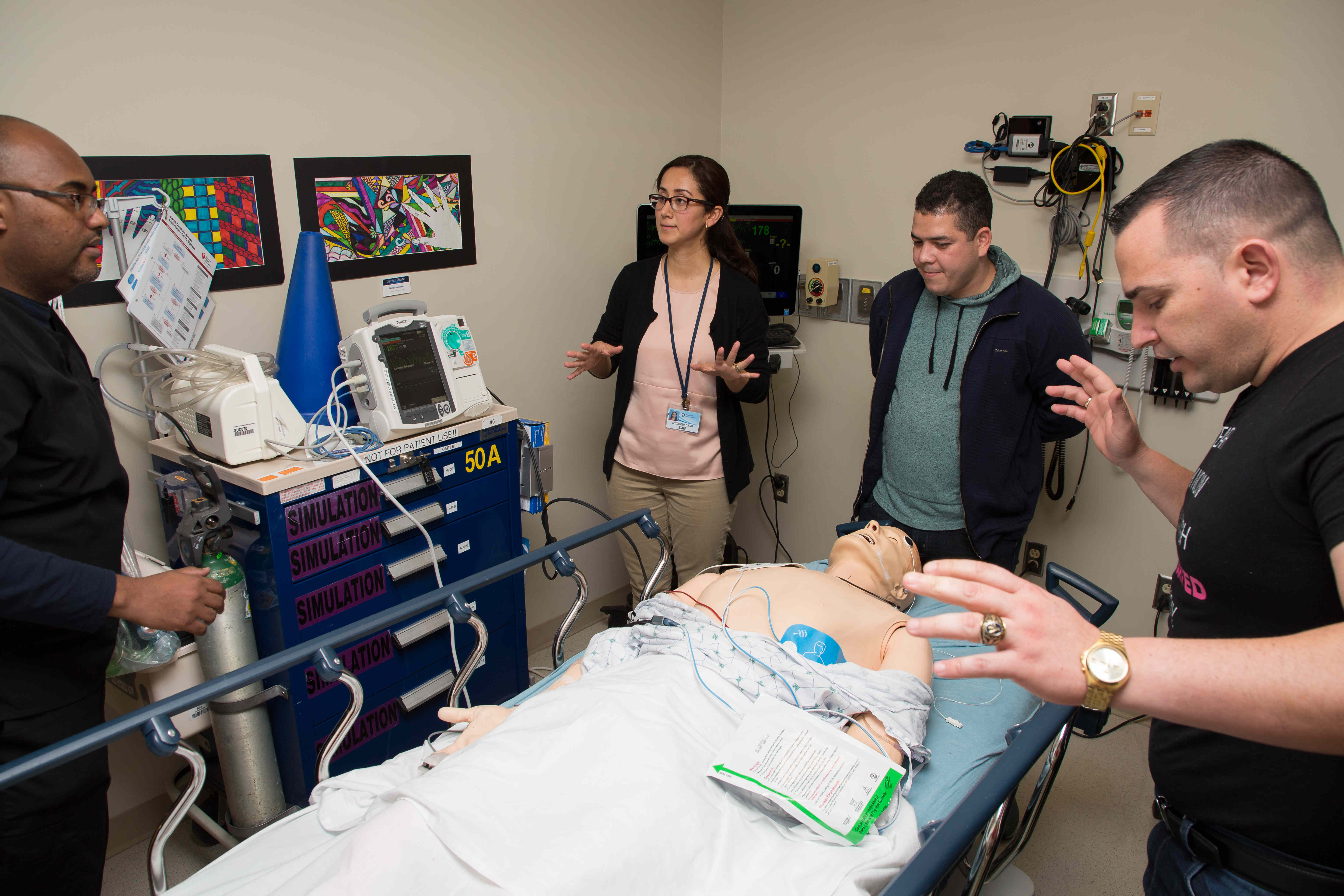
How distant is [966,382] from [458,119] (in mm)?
1850

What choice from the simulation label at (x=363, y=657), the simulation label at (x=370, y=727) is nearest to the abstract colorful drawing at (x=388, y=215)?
the simulation label at (x=363, y=657)

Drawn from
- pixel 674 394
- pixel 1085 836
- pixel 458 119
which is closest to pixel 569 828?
pixel 674 394

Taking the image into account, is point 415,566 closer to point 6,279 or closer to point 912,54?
point 6,279

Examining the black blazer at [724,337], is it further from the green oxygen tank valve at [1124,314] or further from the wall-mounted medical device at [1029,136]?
the green oxygen tank valve at [1124,314]

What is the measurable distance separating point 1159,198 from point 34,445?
185 cm

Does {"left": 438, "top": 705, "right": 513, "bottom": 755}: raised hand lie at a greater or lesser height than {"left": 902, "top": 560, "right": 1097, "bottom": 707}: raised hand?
lesser

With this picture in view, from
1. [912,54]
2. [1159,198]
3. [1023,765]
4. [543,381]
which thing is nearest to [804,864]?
[1023,765]

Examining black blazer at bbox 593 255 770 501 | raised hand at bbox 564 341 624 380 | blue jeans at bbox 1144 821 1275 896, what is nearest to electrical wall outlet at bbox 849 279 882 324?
black blazer at bbox 593 255 770 501

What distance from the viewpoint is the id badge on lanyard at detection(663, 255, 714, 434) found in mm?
2688

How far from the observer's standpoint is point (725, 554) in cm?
359

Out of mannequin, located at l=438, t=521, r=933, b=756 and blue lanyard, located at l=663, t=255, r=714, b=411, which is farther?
blue lanyard, located at l=663, t=255, r=714, b=411

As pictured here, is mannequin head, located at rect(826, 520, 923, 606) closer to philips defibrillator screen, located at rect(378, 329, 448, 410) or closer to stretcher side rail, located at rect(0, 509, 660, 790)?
stretcher side rail, located at rect(0, 509, 660, 790)

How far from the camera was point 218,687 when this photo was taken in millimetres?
1399

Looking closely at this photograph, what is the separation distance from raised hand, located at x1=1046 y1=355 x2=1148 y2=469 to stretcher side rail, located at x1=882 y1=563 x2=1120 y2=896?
29cm
